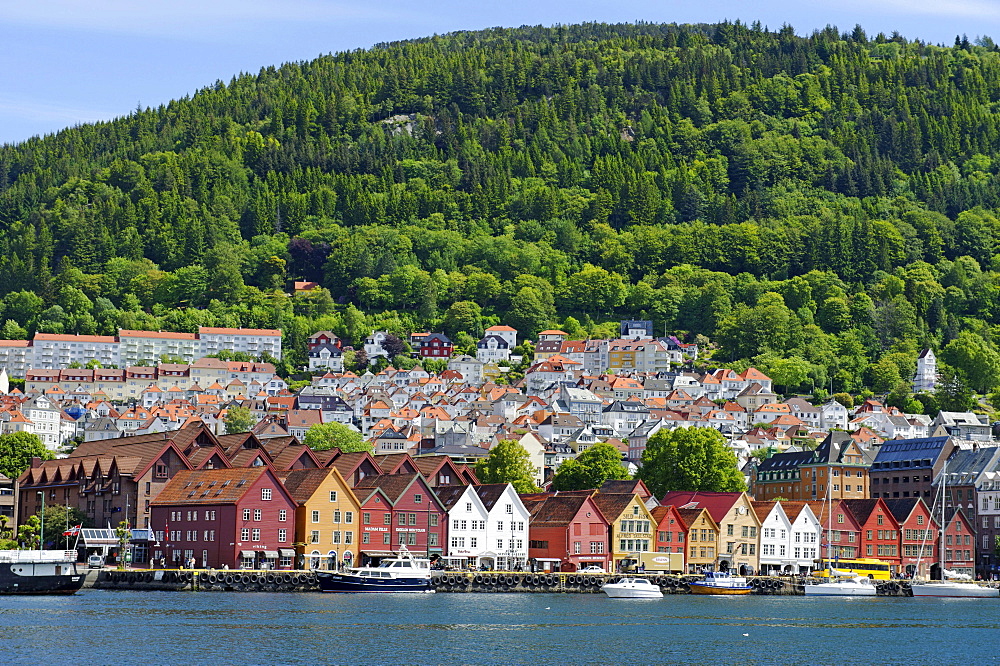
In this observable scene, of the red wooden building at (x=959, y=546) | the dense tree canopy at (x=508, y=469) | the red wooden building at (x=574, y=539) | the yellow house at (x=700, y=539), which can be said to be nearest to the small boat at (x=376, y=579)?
the red wooden building at (x=574, y=539)

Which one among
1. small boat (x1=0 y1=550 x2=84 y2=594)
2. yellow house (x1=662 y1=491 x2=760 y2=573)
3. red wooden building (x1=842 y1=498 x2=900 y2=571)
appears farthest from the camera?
red wooden building (x1=842 y1=498 x2=900 y2=571)

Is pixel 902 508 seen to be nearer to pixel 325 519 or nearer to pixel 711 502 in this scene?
pixel 711 502

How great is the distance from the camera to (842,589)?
9844 cm

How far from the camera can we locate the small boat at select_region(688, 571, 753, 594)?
316 feet

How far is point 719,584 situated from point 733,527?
37.6 ft

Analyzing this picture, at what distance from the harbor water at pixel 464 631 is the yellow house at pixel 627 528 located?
14.5m

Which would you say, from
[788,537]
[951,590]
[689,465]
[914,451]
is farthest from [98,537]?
[914,451]

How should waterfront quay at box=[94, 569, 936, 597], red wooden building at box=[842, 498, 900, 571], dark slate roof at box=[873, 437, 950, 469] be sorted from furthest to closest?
dark slate roof at box=[873, 437, 950, 469], red wooden building at box=[842, 498, 900, 571], waterfront quay at box=[94, 569, 936, 597]

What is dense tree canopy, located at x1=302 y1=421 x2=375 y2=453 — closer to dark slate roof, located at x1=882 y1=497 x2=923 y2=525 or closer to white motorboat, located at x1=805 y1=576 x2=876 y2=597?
dark slate roof, located at x1=882 y1=497 x2=923 y2=525

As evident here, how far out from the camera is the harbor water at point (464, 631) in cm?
5744

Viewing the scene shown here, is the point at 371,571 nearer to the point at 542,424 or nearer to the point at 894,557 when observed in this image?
the point at 894,557

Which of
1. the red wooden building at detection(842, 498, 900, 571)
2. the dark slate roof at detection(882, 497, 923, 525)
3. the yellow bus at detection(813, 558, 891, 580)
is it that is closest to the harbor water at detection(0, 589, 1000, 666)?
the yellow bus at detection(813, 558, 891, 580)

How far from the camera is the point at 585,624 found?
2793 inches

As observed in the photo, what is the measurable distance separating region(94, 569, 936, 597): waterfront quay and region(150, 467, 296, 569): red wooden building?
388 centimetres
